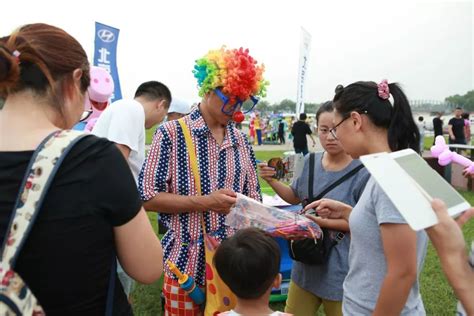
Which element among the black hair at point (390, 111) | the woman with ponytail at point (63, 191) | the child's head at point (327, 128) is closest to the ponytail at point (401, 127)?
the black hair at point (390, 111)

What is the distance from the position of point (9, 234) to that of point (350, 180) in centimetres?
179

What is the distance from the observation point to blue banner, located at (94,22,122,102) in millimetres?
8688

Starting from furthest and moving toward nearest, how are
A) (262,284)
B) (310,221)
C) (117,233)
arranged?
(310,221)
(262,284)
(117,233)

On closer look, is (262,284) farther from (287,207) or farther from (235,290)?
(287,207)

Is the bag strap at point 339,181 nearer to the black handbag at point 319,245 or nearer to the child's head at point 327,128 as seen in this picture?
the black handbag at point 319,245

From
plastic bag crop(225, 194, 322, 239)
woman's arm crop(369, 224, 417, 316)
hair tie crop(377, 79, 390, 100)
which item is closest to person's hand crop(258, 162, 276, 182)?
plastic bag crop(225, 194, 322, 239)

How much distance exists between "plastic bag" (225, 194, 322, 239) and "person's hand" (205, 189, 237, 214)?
32 mm

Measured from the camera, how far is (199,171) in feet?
7.68

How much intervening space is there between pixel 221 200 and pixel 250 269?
0.55 meters

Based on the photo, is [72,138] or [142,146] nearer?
[72,138]

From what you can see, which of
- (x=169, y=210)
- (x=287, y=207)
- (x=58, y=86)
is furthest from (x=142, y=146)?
(x=58, y=86)

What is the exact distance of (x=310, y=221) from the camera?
87.0 inches

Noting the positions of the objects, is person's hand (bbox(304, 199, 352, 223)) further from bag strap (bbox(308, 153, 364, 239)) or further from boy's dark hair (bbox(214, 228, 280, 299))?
boy's dark hair (bbox(214, 228, 280, 299))

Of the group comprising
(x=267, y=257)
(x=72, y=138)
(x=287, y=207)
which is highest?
(x=72, y=138)
